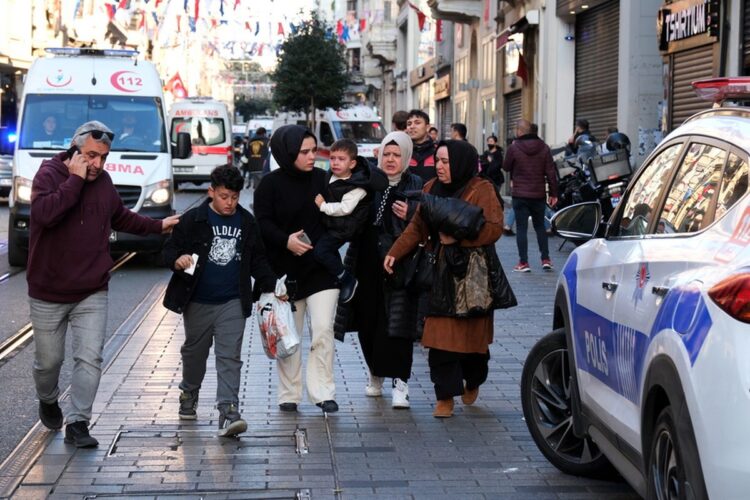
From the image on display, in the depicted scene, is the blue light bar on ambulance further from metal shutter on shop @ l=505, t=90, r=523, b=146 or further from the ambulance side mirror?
metal shutter on shop @ l=505, t=90, r=523, b=146

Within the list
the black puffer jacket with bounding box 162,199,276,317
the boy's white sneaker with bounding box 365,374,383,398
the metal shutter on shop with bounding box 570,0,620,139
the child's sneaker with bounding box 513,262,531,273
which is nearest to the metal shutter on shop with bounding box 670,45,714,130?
the metal shutter on shop with bounding box 570,0,620,139

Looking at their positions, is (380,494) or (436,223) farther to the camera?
(436,223)

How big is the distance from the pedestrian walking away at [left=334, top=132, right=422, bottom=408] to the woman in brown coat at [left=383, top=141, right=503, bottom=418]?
230 millimetres

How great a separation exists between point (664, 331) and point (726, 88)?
1210 millimetres

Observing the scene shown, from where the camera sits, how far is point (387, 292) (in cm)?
783

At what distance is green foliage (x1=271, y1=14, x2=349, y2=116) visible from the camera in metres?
56.9

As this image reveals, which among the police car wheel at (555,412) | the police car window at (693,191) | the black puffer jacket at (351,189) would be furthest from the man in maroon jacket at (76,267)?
the police car window at (693,191)

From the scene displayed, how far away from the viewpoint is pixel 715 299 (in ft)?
12.1

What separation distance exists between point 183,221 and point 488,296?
1.81m

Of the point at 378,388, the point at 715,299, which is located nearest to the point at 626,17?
the point at 378,388

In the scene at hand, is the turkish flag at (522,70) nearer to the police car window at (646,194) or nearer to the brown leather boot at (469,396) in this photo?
the brown leather boot at (469,396)

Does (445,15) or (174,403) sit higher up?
(445,15)

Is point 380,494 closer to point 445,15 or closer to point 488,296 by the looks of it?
point 488,296

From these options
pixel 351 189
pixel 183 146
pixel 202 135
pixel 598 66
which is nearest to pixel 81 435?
pixel 351 189
